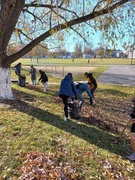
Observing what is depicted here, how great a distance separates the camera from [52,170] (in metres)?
3.74

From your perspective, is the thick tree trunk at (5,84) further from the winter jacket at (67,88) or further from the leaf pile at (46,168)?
the leaf pile at (46,168)

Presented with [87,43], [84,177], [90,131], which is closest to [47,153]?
[84,177]

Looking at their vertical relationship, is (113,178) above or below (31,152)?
below

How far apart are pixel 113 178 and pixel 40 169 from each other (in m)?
1.43

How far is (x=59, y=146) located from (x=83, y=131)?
1.35 m

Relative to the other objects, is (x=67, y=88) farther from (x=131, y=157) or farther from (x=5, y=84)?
(x=5, y=84)

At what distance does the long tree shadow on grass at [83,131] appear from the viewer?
16.8 ft

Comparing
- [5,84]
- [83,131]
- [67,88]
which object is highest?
[67,88]

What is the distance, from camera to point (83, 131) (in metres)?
5.84

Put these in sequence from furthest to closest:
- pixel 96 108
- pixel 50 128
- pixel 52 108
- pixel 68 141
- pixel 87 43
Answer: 1. pixel 87 43
2. pixel 96 108
3. pixel 52 108
4. pixel 50 128
5. pixel 68 141

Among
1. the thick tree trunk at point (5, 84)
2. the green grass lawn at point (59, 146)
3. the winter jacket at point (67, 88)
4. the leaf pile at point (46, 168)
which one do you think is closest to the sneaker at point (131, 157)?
the green grass lawn at point (59, 146)

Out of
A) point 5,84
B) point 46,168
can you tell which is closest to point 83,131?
point 46,168

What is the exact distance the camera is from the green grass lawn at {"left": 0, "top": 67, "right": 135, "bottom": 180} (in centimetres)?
380

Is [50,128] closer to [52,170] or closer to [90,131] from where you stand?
[90,131]
